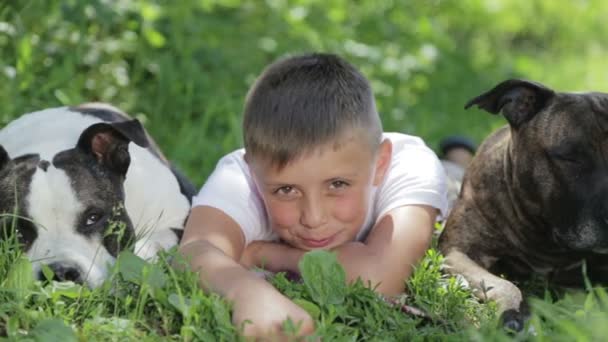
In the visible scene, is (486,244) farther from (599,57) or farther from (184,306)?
(599,57)

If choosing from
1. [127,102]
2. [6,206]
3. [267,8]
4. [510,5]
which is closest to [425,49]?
[267,8]

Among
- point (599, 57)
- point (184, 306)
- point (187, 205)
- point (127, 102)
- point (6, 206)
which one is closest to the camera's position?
point (184, 306)

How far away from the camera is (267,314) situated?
358 centimetres

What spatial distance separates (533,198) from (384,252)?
0.80m

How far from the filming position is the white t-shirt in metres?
4.58

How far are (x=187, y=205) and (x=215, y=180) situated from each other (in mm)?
423

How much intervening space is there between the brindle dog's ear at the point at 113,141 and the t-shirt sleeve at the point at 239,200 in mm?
383

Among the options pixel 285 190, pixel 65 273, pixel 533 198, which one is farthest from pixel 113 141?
pixel 533 198

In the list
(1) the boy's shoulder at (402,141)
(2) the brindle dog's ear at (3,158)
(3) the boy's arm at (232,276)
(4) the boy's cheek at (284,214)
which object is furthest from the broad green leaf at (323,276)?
(2) the brindle dog's ear at (3,158)

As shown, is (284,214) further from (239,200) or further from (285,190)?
(239,200)

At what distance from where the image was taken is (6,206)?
431 cm

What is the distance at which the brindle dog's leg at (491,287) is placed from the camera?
4.00m

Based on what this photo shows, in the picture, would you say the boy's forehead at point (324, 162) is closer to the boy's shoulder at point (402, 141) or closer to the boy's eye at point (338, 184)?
the boy's eye at point (338, 184)

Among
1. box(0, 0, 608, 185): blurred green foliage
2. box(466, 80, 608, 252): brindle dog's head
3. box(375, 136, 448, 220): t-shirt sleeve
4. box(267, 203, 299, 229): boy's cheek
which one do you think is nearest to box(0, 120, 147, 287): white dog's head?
box(267, 203, 299, 229): boy's cheek
